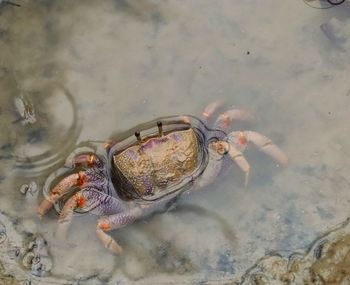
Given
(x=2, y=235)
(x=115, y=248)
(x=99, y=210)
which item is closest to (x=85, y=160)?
(x=99, y=210)

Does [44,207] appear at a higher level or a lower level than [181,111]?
lower

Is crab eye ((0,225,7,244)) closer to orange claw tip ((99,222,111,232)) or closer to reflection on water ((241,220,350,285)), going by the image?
orange claw tip ((99,222,111,232))

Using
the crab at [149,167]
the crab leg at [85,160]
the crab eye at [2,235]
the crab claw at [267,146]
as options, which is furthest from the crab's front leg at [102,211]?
the crab claw at [267,146]

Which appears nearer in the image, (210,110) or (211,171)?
(211,171)

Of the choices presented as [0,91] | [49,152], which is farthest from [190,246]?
[0,91]

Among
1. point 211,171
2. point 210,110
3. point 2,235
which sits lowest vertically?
point 2,235

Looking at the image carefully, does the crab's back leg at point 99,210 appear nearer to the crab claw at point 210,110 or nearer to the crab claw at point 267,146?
the crab claw at point 210,110

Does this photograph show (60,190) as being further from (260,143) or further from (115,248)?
(260,143)

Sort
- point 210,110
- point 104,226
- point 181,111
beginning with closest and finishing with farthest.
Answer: point 104,226 < point 210,110 < point 181,111
